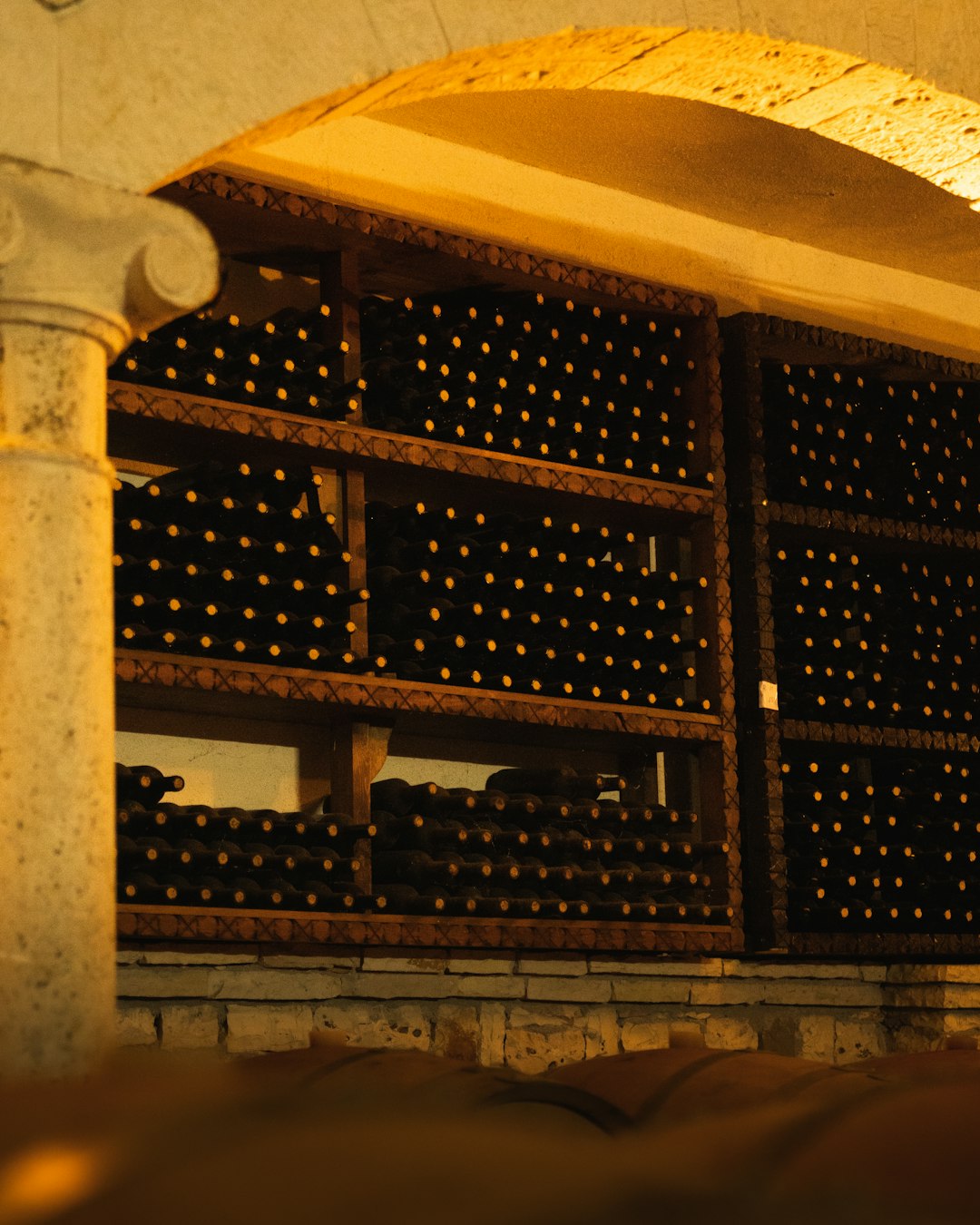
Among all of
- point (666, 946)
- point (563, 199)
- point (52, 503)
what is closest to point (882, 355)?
point (563, 199)

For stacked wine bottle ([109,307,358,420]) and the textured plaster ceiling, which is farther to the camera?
the textured plaster ceiling

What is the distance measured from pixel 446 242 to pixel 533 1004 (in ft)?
7.42

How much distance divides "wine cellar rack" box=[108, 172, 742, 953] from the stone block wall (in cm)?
30

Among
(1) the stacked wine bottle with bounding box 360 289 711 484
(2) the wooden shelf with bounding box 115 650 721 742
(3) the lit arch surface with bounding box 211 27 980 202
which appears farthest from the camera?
(1) the stacked wine bottle with bounding box 360 289 711 484

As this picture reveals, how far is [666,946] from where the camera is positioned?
4.73 m

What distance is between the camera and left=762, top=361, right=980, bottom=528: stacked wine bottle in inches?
216

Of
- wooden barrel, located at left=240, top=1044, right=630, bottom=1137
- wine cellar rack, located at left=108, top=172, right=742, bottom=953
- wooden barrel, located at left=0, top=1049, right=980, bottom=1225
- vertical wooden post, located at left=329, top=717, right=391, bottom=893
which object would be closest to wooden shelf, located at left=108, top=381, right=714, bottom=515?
wine cellar rack, located at left=108, top=172, right=742, bottom=953

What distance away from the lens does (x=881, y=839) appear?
5559mm

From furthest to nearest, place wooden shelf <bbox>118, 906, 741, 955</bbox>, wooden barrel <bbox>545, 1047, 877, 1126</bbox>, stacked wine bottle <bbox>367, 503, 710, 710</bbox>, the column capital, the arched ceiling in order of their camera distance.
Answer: stacked wine bottle <bbox>367, 503, 710, 710</bbox>, wooden shelf <bbox>118, 906, 741, 955</bbox>, the arched ceiling, the column capital, wooden barrel <bbox>545, 1047, 877, 1126</bbox>

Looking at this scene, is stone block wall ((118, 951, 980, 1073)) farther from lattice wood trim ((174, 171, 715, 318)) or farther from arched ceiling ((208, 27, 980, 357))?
arched ceiling ((208, 27, 980, 357))

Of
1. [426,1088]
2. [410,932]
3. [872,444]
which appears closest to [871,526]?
[872,444]

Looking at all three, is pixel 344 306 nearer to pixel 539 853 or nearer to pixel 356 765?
pixel 356 765

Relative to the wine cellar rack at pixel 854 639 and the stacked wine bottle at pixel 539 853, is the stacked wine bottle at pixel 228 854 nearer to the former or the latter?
the stacked wine bottle at pixel 539 853

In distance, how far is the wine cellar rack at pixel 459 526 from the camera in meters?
4.22
